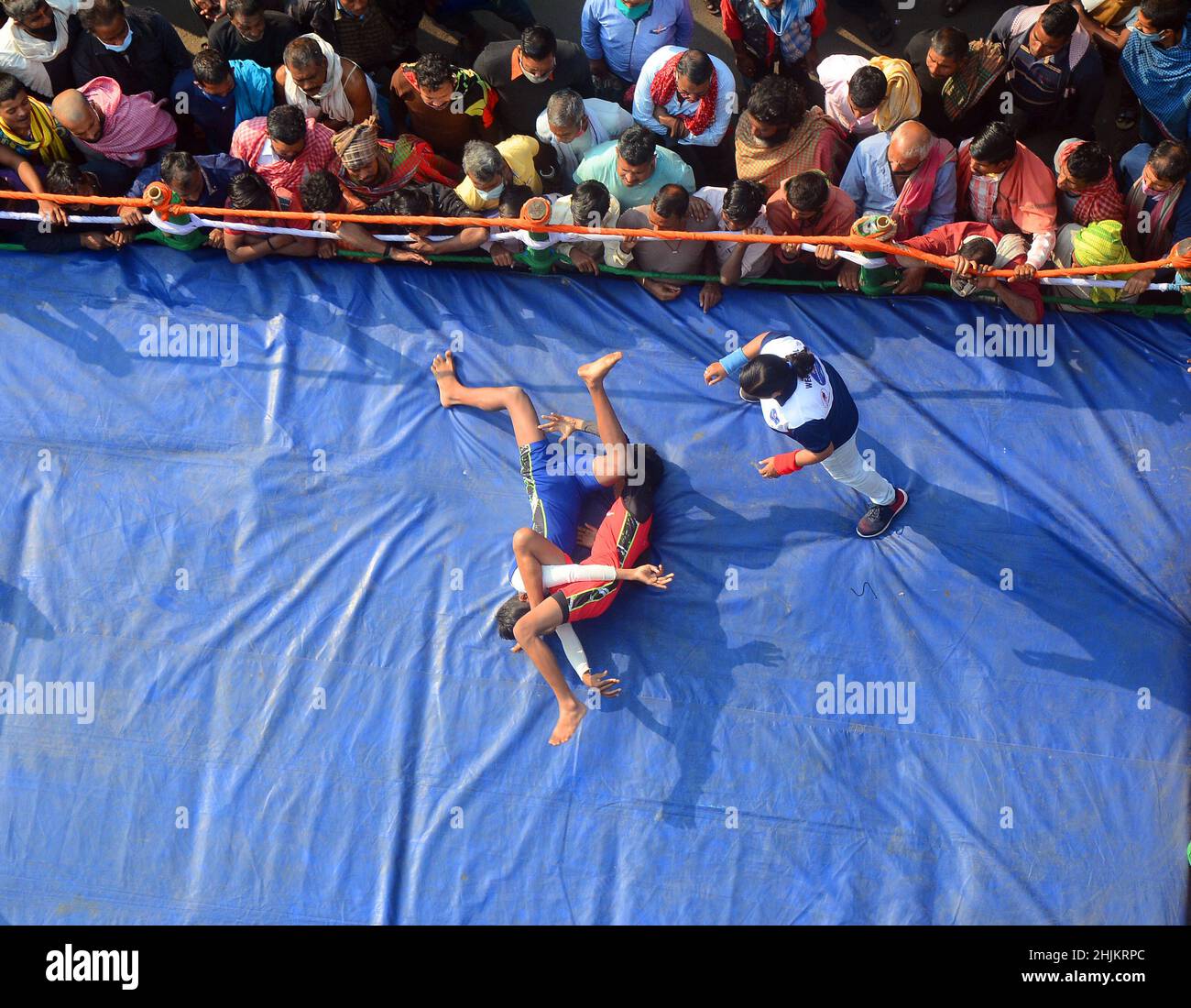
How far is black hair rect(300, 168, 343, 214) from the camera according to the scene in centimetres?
515

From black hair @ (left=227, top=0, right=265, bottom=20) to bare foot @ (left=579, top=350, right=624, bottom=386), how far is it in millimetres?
2451

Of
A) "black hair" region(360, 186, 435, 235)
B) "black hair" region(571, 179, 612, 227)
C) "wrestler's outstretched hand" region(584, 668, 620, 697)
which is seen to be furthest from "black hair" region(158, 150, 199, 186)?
"wrestler's outstretched hand" region(584, 668, 620, 697)

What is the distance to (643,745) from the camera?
5.18 m

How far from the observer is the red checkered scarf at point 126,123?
5.30 metres

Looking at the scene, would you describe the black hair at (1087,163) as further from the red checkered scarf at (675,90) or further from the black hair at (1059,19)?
the red checkered scarf at (675,90)

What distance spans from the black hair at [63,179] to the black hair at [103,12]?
703 millimetres

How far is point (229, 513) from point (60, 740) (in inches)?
54.6

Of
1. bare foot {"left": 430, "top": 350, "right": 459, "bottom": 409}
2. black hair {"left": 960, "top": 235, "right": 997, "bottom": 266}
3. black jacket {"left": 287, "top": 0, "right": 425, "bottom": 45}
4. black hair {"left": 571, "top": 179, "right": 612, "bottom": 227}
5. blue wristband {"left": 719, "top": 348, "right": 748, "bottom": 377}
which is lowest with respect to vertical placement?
blue wristband {"left": 719, "top": 348, "right": 748, "bottom": 377}

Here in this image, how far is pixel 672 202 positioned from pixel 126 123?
2.84m

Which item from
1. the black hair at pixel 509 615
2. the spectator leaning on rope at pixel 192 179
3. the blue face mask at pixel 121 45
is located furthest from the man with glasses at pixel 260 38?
the black hair at pixel 509 615

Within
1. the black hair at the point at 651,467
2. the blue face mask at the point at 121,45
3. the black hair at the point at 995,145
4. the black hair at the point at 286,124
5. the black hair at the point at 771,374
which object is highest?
the blue face mask at the point at 121,45

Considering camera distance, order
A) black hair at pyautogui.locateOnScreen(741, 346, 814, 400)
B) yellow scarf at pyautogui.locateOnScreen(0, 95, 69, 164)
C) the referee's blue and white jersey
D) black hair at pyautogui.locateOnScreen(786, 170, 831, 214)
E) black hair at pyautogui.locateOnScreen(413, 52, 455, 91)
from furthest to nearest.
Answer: yellow scarf at pyautogui.locateOnScreen(0, 95, 69, 164)
black hair at pyautogui.locateOnScreen(413, 52, 455, 91)
black hair at pyautogui.locateOnScreen(786, 170, 831, 214)
the referee's blue and white jersey
black hair at pyautogui.locateOnScreen(741, 346, 814, 400)

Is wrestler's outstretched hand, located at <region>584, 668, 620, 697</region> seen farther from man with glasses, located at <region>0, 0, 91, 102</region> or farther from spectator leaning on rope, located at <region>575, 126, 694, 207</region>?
man with glasses, located at <region>0, 0, 91, 102</region>

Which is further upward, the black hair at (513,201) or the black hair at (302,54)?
the black hair at (302,54)
